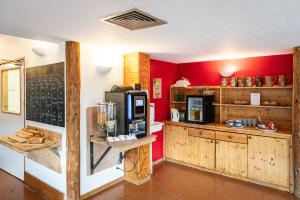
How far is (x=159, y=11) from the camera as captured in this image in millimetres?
1728

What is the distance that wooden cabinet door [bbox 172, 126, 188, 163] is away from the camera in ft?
14.3

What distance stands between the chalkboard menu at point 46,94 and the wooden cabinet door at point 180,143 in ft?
7.80

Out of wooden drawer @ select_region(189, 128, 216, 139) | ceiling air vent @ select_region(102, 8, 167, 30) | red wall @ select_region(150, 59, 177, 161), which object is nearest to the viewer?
ceiling air vent @ select_region(102, 8, 167, 30)

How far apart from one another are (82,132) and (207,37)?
6.95ft

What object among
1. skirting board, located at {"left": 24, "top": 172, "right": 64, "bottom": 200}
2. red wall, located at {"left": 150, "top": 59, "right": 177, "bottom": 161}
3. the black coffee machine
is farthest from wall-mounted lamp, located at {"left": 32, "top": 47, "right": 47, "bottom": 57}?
red wall, located at {"left": 150, "top": 59, "right": 177, "bottom": 161}

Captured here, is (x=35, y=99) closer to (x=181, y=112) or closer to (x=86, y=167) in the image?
(x=86, y=167)

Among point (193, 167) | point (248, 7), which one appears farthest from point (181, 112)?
point (248, 7)

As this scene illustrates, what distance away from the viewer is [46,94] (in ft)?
10.2

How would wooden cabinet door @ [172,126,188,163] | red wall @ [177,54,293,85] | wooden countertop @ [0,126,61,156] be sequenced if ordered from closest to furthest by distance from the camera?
wooden countertop @ [0,126,61,156]
red wall @ [177,54,293,85]
wooden cabinet door @ [172,126,188,163]

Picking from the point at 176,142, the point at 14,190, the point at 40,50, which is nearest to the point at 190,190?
the point at 176,142

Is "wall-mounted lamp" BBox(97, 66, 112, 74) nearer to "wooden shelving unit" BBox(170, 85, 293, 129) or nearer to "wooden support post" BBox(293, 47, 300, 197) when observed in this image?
"wooden shelving unit" BBox(170, 85, 293, 129)

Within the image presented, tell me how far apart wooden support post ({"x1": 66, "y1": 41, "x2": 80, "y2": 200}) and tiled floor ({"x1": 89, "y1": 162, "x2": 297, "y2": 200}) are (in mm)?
452

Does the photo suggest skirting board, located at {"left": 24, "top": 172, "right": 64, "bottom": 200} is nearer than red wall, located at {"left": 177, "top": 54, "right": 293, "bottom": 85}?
Yes

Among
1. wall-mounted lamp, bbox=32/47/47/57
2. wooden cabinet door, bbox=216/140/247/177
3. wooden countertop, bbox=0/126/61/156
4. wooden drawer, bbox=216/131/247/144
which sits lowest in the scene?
wooden cabinet door, bbox=216/140/247/177
